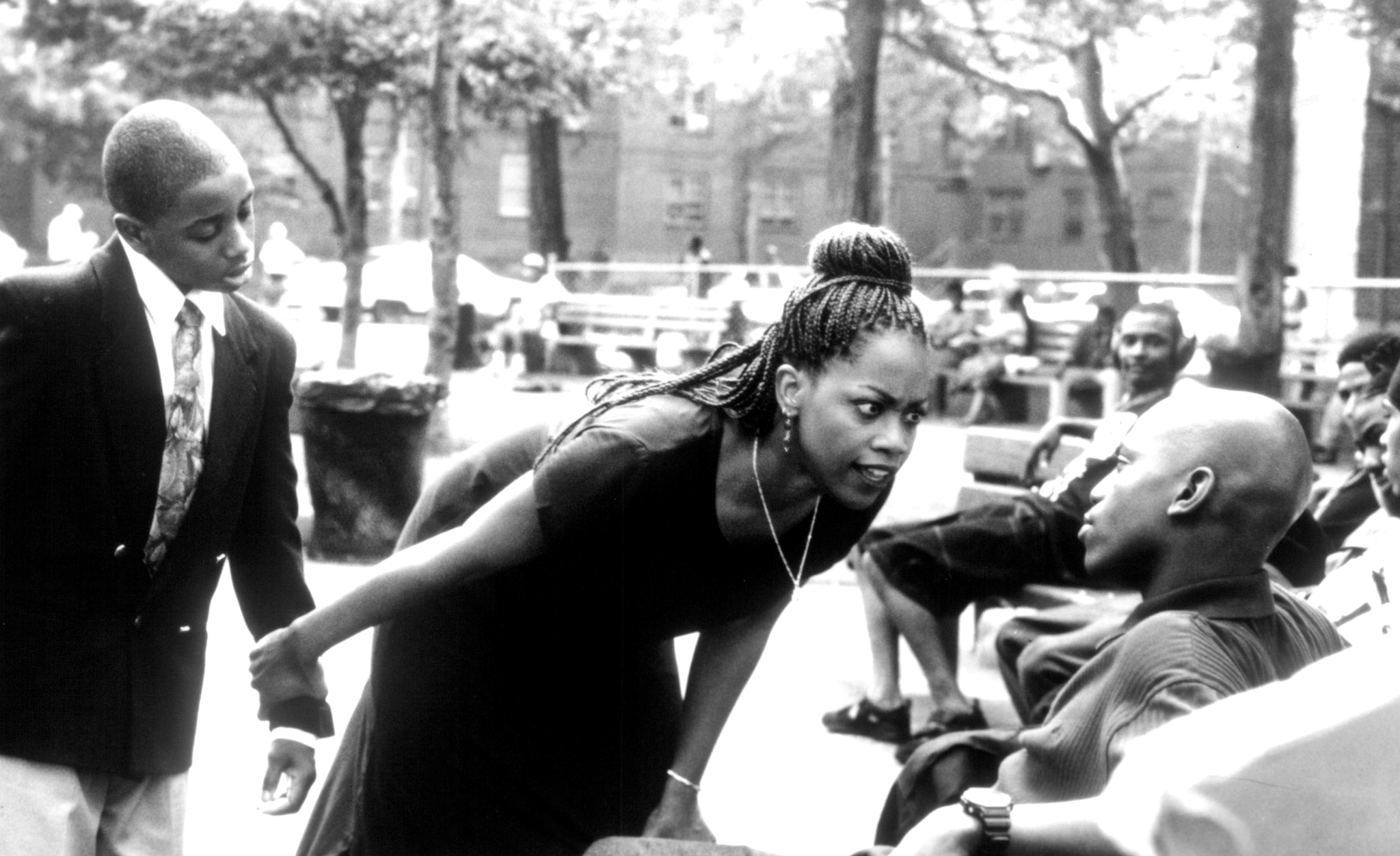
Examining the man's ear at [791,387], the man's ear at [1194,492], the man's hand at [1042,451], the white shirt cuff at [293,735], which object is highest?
the man's ear at [791,387]

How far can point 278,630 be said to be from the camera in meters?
3.24

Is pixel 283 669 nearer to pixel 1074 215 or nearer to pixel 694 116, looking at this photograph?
pixel 694 116

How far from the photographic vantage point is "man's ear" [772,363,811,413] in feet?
10.2

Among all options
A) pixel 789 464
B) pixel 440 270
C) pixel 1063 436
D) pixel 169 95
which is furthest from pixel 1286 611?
pixel 169 95

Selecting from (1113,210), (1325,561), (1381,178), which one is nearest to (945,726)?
(1325,561)

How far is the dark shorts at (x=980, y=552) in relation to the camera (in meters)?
6.97

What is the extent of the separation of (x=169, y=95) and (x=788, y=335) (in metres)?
21.1

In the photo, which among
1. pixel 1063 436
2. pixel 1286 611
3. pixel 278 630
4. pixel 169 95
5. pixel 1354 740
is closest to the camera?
pixel 1354 740

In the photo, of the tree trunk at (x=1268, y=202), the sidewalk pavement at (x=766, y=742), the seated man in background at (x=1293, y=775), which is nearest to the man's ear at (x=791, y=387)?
the sidewalk pavement at (x=766, y=742)

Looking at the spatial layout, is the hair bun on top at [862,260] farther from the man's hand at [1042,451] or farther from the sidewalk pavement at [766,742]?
the man's hand at [1042,451]

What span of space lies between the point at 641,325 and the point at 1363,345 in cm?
1942

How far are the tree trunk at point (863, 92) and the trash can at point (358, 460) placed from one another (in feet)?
20.4

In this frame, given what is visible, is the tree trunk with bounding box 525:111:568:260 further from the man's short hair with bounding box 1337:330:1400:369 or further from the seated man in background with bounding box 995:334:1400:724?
the seated man in background with bounding box 995:334:1400:724

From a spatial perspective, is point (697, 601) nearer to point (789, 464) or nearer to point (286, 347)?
point (789, 464)
